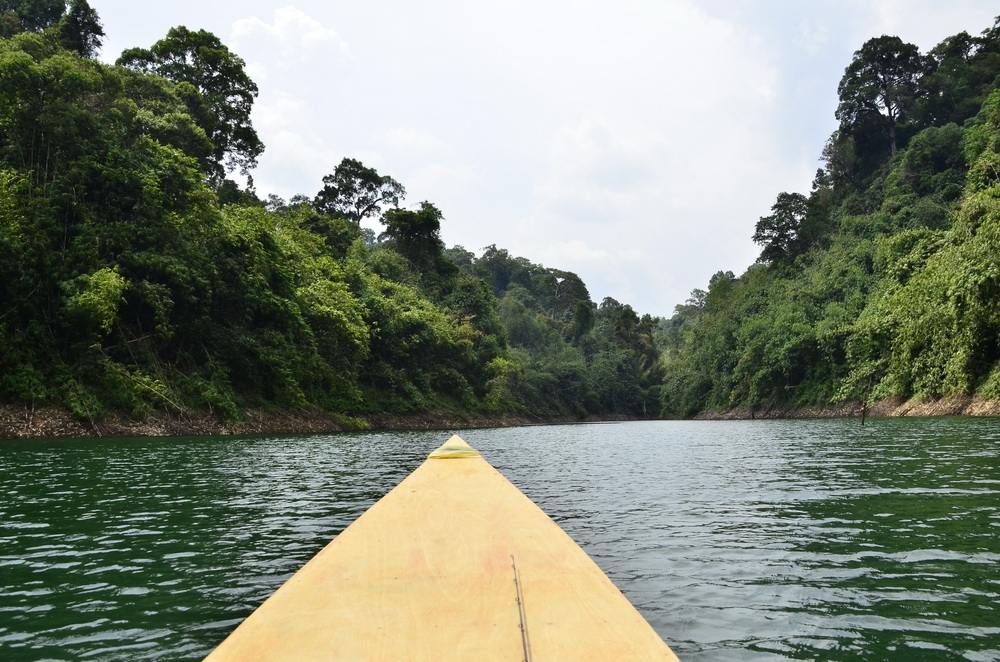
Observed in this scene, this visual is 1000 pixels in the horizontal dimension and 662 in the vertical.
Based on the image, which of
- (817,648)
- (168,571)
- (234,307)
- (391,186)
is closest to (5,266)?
(234,307)

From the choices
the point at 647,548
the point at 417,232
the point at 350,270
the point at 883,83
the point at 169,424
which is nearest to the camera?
the point at 647,548

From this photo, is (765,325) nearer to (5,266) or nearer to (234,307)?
(234,307)

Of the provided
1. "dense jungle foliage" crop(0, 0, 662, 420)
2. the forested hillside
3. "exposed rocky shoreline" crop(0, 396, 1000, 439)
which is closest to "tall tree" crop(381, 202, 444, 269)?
"dense jungle foliage" crop(0, 0, 662, 420)

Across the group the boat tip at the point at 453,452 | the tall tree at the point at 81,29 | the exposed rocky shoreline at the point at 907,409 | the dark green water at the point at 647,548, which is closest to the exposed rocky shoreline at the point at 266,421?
the exposed rocky shoreline at the point at 907,409

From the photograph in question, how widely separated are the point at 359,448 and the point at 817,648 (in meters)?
17.3

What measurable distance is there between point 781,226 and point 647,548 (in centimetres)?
7527

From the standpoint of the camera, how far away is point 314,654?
2381mm

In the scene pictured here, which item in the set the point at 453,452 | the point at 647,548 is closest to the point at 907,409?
the point at 453,452

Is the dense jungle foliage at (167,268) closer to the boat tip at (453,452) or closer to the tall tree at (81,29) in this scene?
the tall tree at (81,29)

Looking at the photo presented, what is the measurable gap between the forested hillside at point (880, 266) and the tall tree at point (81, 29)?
168 feet

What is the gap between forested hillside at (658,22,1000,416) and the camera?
30.1m

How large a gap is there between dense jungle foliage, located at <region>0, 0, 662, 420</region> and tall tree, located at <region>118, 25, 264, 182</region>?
5.0 inches

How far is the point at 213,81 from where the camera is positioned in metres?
45.0

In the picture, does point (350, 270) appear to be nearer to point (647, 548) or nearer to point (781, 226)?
point (647, 548)
